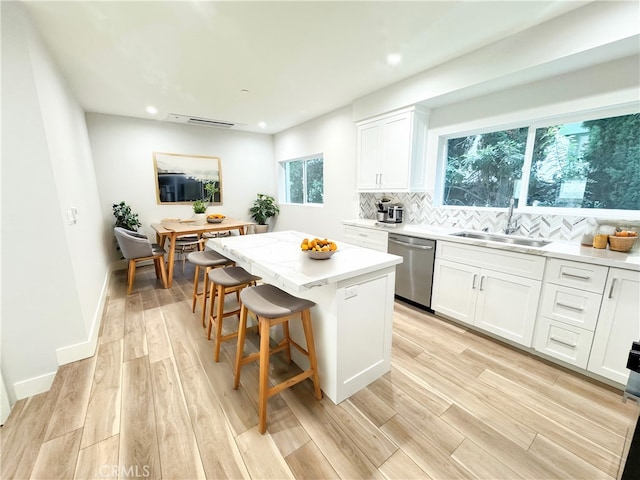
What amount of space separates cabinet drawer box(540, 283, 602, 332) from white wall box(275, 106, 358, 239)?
2.48 meters

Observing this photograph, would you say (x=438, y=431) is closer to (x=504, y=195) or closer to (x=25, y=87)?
(x=504, y=195)

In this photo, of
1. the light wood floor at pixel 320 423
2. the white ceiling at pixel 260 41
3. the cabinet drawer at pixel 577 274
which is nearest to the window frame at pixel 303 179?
the white ceiling at pixel 260 41

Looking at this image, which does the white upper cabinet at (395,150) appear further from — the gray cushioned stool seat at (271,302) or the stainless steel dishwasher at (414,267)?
the gray cushioned stool seat at (271,302)

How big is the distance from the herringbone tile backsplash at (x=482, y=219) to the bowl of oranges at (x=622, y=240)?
16 centimetres

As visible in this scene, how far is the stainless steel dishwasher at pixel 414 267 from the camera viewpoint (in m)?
2.71

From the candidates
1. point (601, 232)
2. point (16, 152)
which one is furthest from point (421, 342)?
point (16, 152)

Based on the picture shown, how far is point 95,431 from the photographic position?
1467 millimetres

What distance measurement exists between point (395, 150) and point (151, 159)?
4038 millimetres

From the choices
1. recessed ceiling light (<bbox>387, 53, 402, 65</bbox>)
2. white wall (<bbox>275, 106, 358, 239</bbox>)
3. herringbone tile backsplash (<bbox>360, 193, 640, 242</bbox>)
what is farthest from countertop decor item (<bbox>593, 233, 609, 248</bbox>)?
white wall (<bbox>275, 106, 358, 239</bbox>)

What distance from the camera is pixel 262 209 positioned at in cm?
563

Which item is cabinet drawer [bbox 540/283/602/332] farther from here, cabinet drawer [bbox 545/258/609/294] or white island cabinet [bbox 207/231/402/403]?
white island cabinet [bbox 207/231/402/403]

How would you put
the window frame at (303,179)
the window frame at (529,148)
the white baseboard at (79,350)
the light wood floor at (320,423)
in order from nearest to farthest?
the light wood floor at (320,423), the white baseboard at (79,350), the window frame at (529,148), the window frame at (303,179)

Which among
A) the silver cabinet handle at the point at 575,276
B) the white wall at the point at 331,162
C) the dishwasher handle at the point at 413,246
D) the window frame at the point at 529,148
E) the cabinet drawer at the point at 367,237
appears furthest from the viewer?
the white wall at the point at 331,162

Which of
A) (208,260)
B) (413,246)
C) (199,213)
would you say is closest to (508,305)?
(413,246)
